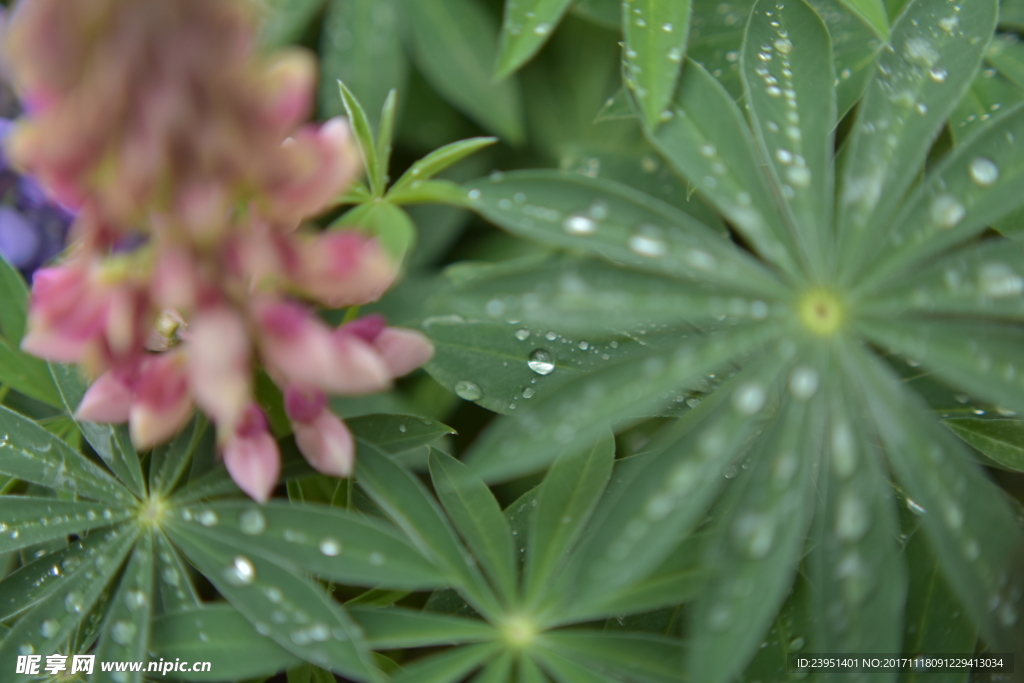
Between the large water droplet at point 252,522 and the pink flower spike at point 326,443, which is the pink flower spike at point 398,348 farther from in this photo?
the large water droplet at point 252,522

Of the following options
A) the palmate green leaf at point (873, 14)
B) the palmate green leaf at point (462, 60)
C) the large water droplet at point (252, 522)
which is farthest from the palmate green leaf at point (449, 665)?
the palmate green leaf at point (462, 60)

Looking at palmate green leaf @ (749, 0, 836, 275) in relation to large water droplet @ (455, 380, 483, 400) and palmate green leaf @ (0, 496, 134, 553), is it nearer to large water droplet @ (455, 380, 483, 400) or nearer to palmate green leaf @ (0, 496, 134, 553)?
large water droplet @ (455, 380, 483, 400)

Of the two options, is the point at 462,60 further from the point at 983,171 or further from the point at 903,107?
the point at 983,171

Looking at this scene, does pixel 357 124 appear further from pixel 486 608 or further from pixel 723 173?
pixel 486 608

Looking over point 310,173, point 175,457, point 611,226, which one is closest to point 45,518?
point 175,457

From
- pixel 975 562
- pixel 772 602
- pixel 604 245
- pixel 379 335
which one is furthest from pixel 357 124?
pixel 975 562

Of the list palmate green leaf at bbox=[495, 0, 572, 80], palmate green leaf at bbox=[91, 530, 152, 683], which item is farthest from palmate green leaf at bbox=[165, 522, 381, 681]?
palmate green leaf at bbox=[495, 0, 572, 80]
